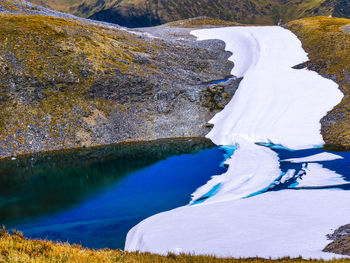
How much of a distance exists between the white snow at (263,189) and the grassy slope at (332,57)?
1.32 m

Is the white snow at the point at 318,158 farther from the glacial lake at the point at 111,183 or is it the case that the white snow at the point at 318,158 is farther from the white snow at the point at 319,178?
the white snow at the point at 319,178

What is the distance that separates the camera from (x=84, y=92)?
49000 millimetres

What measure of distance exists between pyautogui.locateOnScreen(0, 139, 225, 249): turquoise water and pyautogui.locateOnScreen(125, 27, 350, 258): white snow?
214cm

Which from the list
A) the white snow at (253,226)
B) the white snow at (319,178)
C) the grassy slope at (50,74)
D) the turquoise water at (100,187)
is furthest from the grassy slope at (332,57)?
the grassy slope at (50,74)

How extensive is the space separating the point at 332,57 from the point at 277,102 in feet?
60.1

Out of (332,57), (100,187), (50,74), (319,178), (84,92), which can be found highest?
(332,57)

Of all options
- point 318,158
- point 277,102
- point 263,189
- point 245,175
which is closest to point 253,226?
point 263,189

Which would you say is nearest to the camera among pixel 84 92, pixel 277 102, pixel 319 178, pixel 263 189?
pixel 263 189

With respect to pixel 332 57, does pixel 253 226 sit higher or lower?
lower

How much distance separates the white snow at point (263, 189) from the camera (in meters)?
16.9

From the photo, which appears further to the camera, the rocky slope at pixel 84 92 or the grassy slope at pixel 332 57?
the rocky slope at pixel 84 92

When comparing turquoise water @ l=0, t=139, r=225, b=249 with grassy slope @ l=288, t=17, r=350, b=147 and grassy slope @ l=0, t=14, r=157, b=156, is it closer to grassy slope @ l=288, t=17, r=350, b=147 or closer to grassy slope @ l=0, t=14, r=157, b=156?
grassy slope @ l=0, t=14, r=157, b=156

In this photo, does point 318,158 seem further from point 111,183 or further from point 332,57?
point 332,57

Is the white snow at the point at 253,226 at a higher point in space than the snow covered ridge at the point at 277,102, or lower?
lower
